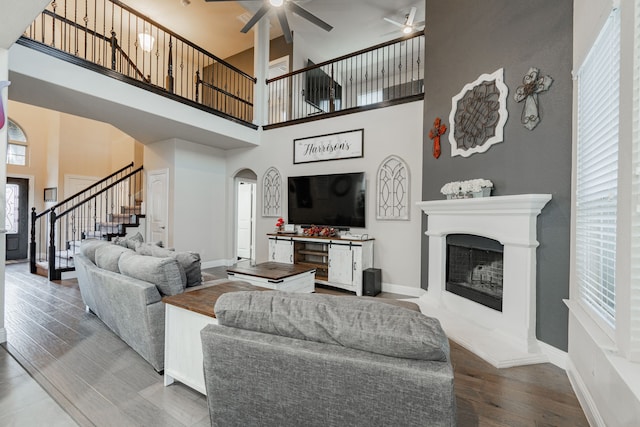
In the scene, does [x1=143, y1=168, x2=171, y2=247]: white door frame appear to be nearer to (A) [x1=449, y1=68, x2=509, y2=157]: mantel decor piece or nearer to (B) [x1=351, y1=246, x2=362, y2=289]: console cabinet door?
(B) [x1=351, y1=246, x2=362, y2=289]: console cabinet door

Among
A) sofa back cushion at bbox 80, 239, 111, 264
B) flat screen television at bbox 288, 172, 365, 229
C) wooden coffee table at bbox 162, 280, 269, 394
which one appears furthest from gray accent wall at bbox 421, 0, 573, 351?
sofa back cushion at bbox 80, 239, 111, 264

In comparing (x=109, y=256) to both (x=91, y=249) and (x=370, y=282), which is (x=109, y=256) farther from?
(x=370, y=282)

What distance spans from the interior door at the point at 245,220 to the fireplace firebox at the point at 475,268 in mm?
5354

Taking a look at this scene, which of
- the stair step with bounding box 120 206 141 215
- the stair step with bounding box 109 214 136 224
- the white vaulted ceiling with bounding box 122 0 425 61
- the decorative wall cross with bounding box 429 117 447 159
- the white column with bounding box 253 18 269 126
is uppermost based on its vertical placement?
the white vaulted ceiling with bounding box 122 0 425 61

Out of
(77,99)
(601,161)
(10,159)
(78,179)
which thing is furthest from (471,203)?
(10,159)

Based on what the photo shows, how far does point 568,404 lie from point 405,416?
1.68 meters

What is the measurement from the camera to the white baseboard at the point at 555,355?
2.26m

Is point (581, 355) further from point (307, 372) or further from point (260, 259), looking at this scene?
point (260, 259)

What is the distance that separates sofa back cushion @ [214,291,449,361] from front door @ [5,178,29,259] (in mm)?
9085

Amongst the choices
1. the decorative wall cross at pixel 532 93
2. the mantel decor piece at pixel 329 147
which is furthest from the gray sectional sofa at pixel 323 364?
the mantel decor piece at pixel 329 147

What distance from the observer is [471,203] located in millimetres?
2906

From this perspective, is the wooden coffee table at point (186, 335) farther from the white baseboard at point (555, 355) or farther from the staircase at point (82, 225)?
the staircase at point (82, 225)

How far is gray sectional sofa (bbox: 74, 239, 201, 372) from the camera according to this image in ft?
7.00

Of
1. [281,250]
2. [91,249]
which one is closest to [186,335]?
[91,249]
